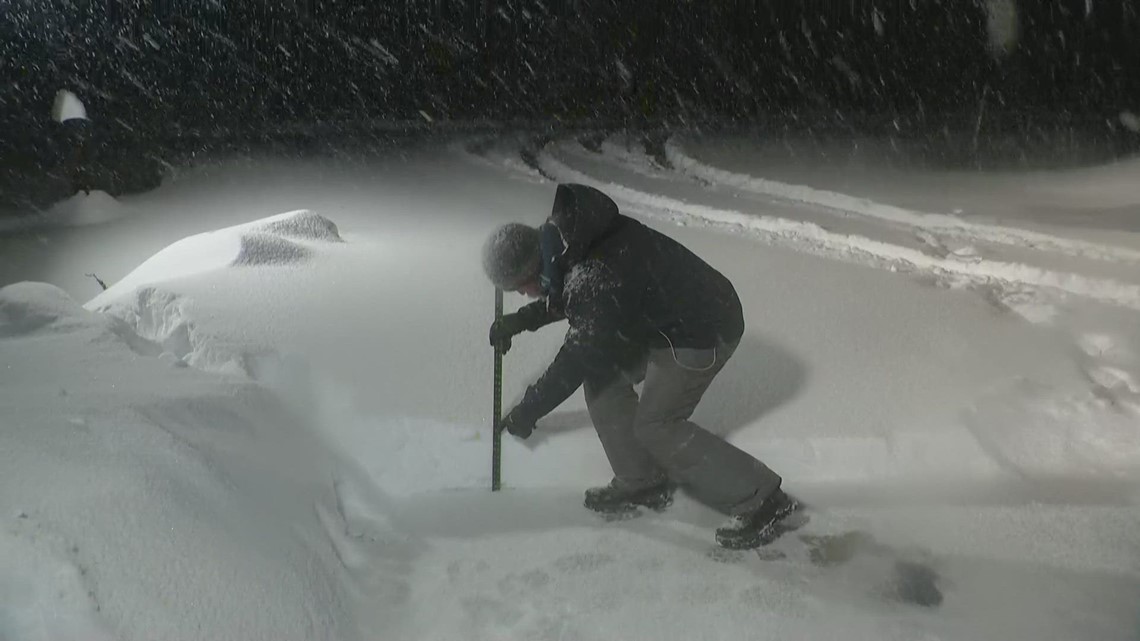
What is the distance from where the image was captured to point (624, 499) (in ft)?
10.3

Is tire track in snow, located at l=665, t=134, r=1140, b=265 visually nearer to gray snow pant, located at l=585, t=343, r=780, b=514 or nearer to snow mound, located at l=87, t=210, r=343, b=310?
gray snow pant, located at l=585, t=343, r=780, b=514

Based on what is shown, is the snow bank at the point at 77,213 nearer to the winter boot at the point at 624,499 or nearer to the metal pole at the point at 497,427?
the metal pole at the point at 497,427

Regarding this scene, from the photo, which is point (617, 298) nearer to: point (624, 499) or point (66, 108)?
point (624, 499)

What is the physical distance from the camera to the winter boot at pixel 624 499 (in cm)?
314

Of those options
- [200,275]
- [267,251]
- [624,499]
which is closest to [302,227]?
[267,251]

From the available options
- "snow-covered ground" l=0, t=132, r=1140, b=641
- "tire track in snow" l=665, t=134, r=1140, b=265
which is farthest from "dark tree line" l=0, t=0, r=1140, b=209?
"snow-covered ground" l=0, t=132, r=1140, b=641

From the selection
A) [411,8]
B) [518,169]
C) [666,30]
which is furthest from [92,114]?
[666,30]

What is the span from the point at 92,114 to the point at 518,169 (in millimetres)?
7059

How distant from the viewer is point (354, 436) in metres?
3.52

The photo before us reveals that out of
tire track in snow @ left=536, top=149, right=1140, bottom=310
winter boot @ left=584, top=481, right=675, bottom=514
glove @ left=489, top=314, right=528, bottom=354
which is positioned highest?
glove @ left=489, top=314, right=528, bottom=354

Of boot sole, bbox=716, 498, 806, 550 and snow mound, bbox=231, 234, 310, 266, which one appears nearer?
boot sole, bbox=716, 498, 806, 550

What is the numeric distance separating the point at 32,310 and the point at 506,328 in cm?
194

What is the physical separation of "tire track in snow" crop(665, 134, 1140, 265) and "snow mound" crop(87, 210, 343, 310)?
4412 millimetres

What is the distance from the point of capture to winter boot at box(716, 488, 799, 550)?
2.88 m
